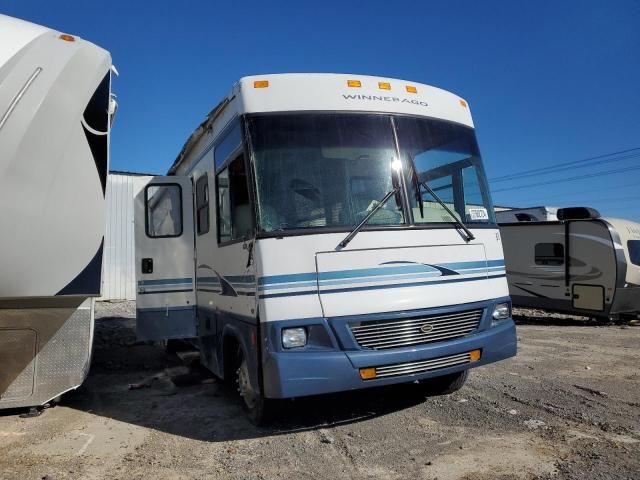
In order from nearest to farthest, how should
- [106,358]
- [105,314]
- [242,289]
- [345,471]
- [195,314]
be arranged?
1. [345,471]
2. [242,289]
3. [195,314]
4. [106,358]
5. [105,314]

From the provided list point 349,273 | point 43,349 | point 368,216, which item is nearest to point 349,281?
point 349,273

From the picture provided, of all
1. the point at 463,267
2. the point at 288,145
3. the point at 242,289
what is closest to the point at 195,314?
the point at 242,289

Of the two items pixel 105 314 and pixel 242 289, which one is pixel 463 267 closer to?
pixel 242 289

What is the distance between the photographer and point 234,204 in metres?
4.82

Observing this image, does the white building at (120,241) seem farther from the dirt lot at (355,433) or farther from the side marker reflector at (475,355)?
the side marker reflector at (475,355)

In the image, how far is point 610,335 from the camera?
10117 mm

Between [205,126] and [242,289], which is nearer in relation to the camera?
[242,289]

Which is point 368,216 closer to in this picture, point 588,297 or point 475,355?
point 475,355

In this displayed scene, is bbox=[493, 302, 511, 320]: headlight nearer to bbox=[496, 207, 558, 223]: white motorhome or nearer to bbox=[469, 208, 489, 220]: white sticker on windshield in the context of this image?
bbox=[469, 208, 489, 220]: white sticker on windshield

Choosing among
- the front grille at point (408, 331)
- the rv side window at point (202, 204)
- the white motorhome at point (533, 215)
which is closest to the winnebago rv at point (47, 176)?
the rv side window at point (202, 204)

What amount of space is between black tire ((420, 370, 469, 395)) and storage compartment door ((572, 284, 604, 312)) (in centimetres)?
725

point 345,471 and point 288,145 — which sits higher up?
point 288,145

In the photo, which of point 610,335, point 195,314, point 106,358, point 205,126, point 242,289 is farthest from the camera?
point 610,335

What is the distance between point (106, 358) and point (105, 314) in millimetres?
5766
